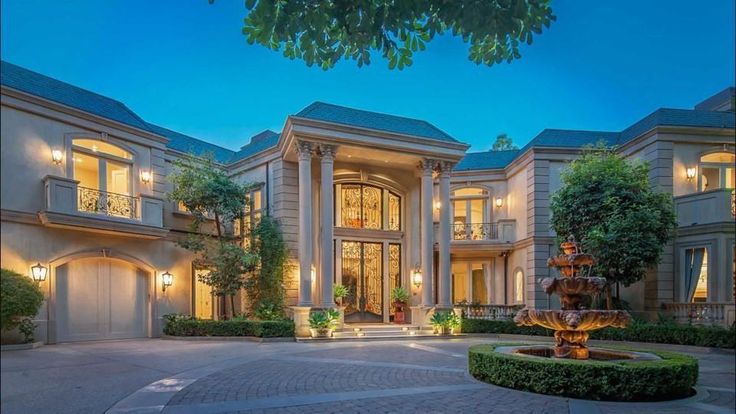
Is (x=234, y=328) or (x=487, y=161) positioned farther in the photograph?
(x=487, y=161)

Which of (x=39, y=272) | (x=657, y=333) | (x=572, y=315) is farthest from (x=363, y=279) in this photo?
(x=39, y=272)

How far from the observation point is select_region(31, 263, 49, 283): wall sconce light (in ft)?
5.13

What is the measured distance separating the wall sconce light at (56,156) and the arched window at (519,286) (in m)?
19.3

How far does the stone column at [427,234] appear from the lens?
1739 centimetres

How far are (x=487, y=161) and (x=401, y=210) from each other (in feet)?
17.0

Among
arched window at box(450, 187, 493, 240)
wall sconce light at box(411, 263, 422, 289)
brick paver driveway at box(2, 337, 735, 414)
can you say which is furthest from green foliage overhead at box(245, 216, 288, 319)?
arched window at box(450, 187, 493, 240)

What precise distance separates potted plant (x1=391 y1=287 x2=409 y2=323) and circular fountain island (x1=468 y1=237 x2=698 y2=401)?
9.47m

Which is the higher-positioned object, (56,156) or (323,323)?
(56,156)

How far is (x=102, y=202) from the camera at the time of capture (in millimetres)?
2355

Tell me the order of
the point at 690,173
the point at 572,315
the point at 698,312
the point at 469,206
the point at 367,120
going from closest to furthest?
the point at 572,315
the point at 690,173
the point at 698,312
the point at 367,120
the point at 469,206

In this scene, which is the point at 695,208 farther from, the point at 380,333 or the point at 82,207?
the point at 82,207

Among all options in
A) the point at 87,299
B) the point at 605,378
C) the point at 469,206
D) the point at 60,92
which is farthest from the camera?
the point at 469,206

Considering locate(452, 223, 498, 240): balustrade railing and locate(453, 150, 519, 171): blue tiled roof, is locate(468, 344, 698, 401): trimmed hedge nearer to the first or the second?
locate(452, 223, 498, 240): balustrade railing

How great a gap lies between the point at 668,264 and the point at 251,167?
1369 cm
